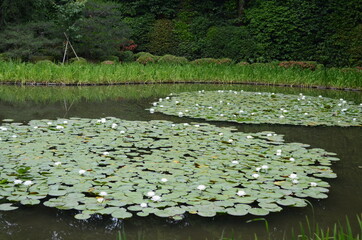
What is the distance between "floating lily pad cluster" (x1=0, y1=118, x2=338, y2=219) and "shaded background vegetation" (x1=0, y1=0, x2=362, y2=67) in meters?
10.0

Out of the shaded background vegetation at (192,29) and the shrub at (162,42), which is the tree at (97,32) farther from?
the shrub at (162,42)

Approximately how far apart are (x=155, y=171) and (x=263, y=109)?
12.3 feet

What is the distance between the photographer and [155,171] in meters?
3.19

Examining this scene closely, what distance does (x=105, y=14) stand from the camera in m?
15.8

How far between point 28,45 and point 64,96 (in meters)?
6.69

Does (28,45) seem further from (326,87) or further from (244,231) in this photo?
(244,231)

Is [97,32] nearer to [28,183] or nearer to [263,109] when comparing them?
[263,109]

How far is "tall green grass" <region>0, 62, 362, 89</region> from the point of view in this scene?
9.95 m

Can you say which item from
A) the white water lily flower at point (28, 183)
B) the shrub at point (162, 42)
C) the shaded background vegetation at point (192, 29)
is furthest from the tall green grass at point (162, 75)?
the shrub at point (162, 42)

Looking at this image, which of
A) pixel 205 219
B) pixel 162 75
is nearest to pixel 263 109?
pixel 205 219

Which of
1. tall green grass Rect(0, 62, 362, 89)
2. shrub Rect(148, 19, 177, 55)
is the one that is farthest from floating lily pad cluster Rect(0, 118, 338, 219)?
shrub Rect(148, 19, 177, 55)

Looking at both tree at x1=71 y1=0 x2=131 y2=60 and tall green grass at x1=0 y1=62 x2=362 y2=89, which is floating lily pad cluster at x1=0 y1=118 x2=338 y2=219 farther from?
tree at x1=71 y1=0 x2=131 y2=60

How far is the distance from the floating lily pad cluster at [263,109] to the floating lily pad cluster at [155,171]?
1.11 meters

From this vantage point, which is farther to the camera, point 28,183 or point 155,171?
point 155,171
